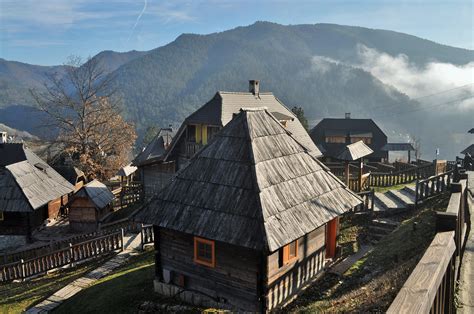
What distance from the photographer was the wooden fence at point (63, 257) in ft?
66.5

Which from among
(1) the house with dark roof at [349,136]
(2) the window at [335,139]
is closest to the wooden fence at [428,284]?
(1) the house with dark roof at [349,136]

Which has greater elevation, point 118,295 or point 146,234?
point 146,234

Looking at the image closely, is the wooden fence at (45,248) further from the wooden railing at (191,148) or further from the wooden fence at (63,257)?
the wooden railing at (191,148)

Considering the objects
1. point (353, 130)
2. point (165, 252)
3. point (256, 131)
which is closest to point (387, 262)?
point (256, 131)

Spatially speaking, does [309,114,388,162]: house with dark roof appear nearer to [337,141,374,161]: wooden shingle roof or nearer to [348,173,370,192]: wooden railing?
[348,173,370,192]: wooden railing

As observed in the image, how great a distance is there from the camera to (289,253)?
40.3 feet

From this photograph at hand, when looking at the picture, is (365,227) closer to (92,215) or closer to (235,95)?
(235,95)

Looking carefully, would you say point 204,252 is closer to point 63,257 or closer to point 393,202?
point 63,257

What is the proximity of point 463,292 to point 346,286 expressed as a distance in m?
6.35

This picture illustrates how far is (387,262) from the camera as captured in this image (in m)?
12.6

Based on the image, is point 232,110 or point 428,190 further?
point 232,110

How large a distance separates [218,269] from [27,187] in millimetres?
22939

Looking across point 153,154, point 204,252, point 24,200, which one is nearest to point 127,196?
point 153,154

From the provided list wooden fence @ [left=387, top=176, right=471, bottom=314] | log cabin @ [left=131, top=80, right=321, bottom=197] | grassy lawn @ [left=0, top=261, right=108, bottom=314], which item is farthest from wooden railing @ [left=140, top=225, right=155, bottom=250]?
wooden fence @ [left=387, top=176, right=471, bottom=314]
